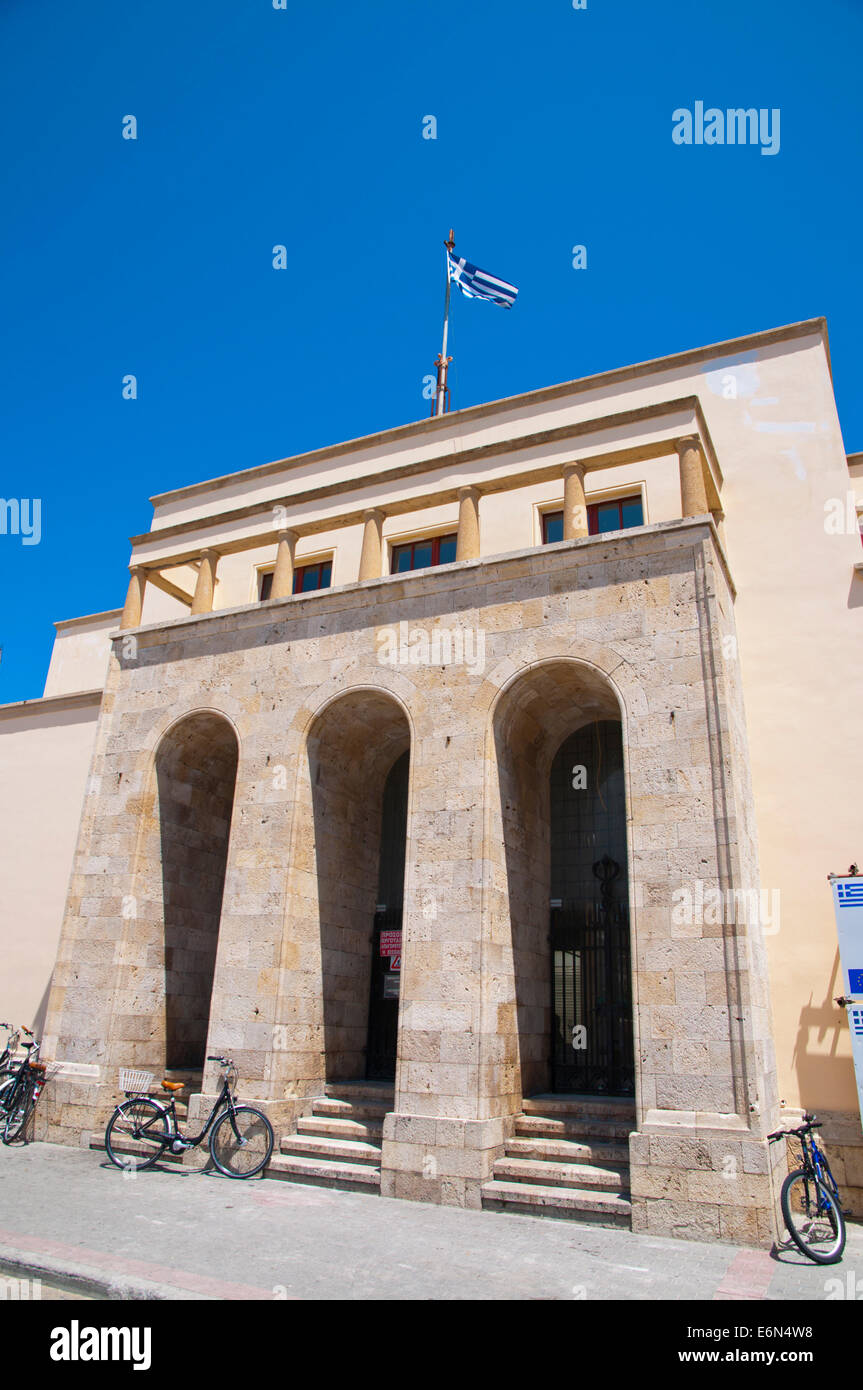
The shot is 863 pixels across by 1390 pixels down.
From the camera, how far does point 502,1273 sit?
7.88m

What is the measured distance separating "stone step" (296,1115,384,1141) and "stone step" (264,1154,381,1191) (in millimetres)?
542

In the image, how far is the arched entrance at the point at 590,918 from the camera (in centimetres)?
1422

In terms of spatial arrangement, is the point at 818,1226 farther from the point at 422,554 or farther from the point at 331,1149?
the point at 422,554

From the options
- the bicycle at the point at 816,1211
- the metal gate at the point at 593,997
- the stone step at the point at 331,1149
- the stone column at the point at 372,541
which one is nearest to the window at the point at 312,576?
the stone column at the point at 372,541

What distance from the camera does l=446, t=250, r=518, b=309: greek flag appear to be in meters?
21.1

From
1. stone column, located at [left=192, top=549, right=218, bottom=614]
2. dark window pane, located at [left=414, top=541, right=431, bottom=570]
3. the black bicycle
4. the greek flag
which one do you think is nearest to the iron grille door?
dark window pane, located at [left=414, top=541, right=431, bottom=570]

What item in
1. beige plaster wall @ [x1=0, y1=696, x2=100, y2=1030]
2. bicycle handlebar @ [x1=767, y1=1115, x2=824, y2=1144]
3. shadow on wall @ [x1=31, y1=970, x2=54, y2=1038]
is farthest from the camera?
beige plaster wall @ [x1=0, y1=696, x2=100, y2=1030]

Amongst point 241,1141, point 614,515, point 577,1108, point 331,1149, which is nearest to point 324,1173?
point 331,1149

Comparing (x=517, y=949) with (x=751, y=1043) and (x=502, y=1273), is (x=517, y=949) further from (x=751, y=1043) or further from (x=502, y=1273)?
(x=502, y=1273)

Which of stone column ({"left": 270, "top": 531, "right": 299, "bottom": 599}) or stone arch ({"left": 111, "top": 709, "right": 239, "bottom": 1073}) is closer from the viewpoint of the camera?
stone arch ({"left": 111, "top": 709, "right": 239, "bottom": 1073})

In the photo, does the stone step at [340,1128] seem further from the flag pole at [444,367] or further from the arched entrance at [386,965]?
the flag pole at [444,367]

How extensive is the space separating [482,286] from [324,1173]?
1916 centimetres

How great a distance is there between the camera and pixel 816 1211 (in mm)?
9133

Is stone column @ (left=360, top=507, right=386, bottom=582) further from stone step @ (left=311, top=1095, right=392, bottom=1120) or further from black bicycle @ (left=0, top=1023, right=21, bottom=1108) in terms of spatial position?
black bicycle @ (left=0, top=1023, right=21, bottom=1108)
